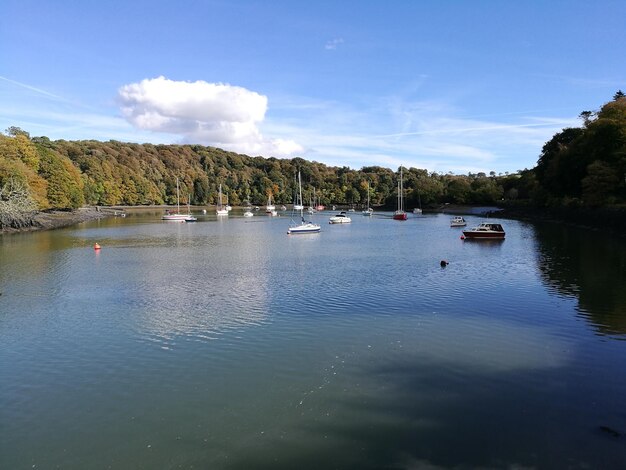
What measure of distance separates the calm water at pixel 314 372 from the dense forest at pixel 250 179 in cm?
3795

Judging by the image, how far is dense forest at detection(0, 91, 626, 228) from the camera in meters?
57.5

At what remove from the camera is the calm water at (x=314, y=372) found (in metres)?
8.49

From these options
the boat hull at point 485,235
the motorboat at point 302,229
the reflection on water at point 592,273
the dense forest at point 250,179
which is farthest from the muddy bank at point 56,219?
the reflection on water at point 592,273

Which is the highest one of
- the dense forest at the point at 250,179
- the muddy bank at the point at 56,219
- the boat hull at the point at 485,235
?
the dense forest at the point at 250,179

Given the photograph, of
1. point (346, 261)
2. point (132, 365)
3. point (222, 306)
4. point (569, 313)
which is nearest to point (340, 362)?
point (132, 365)

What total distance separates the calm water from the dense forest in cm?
3795

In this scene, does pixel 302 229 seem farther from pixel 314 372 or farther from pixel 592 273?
pixel 314 372

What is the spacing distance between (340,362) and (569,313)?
1014 centimetres

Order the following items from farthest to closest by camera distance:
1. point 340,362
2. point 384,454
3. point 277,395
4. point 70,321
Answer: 1. point 70,321
2. point 340,362
3. point 277,395
4. point 384,454

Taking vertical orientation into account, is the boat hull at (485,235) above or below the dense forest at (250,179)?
below

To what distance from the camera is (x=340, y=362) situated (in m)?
12.6

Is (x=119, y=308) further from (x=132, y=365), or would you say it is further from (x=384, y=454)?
(x=384, y=454)

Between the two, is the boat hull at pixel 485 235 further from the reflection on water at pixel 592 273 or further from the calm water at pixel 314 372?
the calm water at pixel 314 372

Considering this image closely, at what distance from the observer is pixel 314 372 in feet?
39.4
